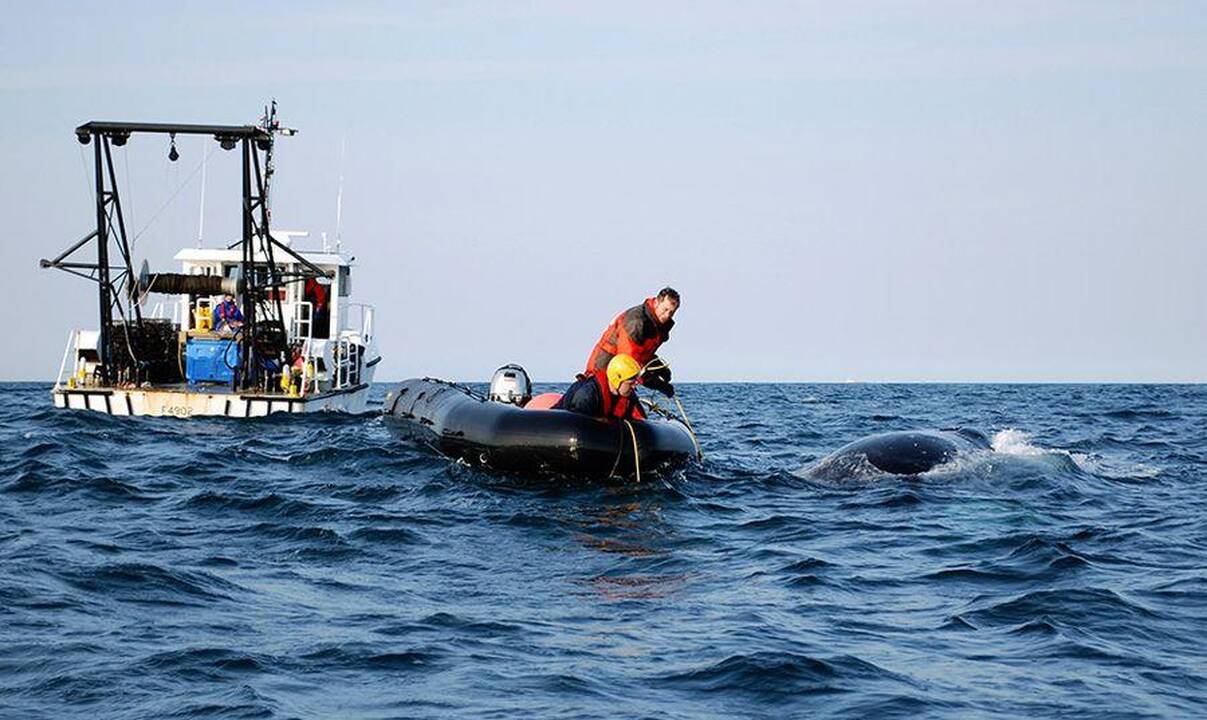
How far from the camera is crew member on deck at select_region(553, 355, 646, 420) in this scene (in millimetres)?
13906

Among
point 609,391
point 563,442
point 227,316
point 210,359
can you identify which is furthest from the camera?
point 227,316

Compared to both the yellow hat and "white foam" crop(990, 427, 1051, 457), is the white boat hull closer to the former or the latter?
the yellow hat

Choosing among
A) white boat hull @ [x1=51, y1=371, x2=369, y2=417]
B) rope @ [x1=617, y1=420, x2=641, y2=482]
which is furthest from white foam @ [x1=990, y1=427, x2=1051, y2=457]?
white boat hull @ [x1=51, y1=371, x2=369, y2=417]

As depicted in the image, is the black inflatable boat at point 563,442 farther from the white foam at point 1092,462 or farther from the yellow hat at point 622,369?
the white foam at point 1092,462

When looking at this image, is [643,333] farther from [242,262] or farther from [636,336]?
[242,262]

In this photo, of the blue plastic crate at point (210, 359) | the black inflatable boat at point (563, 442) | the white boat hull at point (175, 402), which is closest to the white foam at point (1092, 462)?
the black inflatable boat at point (563, 442)

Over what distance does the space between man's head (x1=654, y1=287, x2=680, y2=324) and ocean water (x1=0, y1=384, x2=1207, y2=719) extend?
178 cm

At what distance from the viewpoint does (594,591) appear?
8.80m

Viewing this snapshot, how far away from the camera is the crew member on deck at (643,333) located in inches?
546

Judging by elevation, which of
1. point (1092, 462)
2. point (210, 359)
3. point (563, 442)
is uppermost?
point (210, 359)

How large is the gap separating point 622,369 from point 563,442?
0.99 metres

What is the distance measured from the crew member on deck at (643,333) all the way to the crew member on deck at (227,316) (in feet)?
41.8

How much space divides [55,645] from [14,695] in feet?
2.92

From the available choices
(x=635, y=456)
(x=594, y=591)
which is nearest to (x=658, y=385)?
(x=635, y=456)
